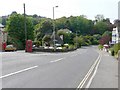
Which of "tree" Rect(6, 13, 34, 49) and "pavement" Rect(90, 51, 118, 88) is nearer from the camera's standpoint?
"pavement" Rect(90, 51, 118, 88)

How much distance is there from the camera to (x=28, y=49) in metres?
64.4

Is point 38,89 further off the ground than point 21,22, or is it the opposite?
point 21,22

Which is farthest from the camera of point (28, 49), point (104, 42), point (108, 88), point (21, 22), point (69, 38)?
A: point (69, 38)

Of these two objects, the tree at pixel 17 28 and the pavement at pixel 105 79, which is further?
the tree at pixel 17 28

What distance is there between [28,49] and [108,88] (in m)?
50.5

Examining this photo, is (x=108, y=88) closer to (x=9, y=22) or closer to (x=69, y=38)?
(x=9, y=22)

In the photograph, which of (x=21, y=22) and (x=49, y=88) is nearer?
(x=49, y=88)

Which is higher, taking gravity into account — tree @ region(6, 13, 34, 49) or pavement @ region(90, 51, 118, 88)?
tree @ region(6, 13, 34, 49)

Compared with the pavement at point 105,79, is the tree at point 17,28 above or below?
above

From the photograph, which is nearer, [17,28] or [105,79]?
[105,79]

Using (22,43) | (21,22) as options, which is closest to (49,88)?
(22,43)

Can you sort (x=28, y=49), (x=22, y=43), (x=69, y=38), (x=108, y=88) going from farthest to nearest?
(x=69, y=38) → (x=22, y=43) → (x=28, y=49) → (x=108, y=88)

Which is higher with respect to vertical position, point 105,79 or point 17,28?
point 17,28

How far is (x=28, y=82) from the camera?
15008mm
